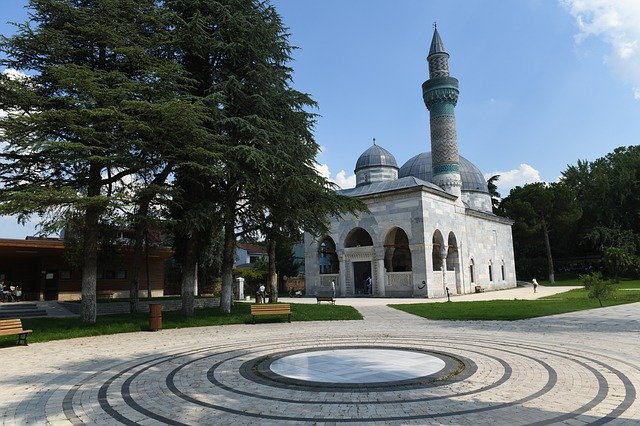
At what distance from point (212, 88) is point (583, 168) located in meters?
61.5

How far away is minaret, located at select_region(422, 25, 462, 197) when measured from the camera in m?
40.4

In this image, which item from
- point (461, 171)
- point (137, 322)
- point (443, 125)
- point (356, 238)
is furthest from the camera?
point (461, 171)

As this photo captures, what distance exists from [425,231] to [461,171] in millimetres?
21253

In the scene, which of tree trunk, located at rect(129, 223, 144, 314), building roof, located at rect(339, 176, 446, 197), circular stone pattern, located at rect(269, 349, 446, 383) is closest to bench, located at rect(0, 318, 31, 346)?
tree trunk, located at rect(129, 223, 144, 314)

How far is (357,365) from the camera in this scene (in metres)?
8.52

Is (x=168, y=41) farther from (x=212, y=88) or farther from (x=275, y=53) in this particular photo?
(x=275, y=53)

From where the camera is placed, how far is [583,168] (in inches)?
2496

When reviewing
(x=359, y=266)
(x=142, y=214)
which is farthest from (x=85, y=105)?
(x=359, y=266)

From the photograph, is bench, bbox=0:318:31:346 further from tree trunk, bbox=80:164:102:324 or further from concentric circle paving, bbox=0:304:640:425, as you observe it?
tree trunk, bbox=80:164:102:324

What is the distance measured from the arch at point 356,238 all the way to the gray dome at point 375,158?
33.4ft

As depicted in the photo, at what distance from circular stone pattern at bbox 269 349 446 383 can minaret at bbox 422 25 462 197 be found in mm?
32504

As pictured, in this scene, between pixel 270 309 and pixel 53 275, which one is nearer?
pixel 270 309

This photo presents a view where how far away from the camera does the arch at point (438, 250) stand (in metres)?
35.1

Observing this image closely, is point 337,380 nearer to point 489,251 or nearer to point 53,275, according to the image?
point 53,275
